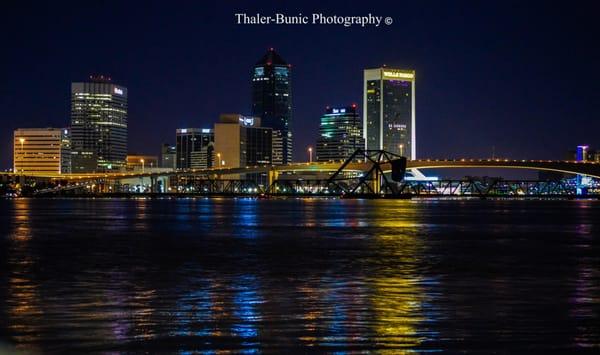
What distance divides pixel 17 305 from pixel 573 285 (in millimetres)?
13798

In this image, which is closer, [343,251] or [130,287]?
[130,287]

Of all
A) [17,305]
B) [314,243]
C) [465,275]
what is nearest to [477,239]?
[314,243]

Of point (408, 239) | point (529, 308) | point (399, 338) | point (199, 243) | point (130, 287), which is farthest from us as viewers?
point (408, 239)

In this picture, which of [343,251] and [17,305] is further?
[343,251]

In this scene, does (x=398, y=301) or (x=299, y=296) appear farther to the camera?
(x=299, y=296)

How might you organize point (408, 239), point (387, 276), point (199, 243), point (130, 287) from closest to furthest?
point (130, 287) < point (387, 276) < point (199, 243) < point (408, 239)

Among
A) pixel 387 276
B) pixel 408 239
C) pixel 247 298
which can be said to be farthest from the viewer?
pixel 408 239

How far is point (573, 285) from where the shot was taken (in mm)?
23812

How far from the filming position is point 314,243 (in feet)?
137

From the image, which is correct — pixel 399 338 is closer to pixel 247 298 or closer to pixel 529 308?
pixel 529 308

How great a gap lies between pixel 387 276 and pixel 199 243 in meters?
17.2

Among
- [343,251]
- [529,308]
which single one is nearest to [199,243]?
[343,251]

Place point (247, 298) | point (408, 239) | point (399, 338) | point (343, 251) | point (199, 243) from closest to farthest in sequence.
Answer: point (399, 338)
point (247, 298)
point (343, 251)
point (199, 243)
point (408, 239)

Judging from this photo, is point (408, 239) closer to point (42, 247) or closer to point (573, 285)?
point (42, 247)
